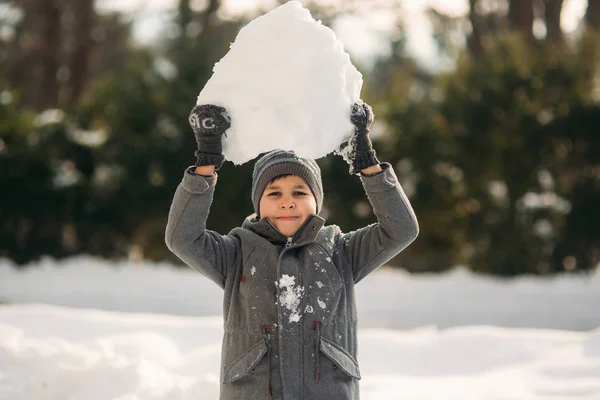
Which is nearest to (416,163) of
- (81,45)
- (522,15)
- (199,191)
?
(522,15)

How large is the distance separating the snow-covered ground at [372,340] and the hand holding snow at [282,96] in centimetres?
157

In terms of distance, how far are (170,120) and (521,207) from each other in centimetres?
452

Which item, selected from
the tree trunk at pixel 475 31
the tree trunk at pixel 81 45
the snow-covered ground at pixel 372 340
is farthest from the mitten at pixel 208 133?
the tree trunk at pixel 81 45

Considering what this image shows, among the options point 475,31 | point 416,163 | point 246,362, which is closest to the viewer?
point 246,362

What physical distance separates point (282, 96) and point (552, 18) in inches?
528

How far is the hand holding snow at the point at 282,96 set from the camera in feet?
7.59

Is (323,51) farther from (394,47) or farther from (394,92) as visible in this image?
(394,47)

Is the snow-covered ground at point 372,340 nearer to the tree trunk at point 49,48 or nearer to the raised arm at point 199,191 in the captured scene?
the raised arm at point 199,191

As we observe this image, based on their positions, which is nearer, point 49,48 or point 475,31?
point 475,31

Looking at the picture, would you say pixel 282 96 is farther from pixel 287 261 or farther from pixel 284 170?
pixel 287 261

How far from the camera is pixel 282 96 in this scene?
233 centimetres

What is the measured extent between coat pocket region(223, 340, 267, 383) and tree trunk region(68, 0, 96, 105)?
13157 mm

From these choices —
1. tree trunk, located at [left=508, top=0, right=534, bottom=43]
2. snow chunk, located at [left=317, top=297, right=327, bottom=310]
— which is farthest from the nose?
tree trunk, located at [left=508, top=0, right=534, bottom=43]

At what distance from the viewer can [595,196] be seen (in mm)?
7965
